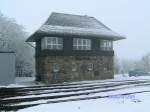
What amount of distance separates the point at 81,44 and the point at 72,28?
7.25 feet

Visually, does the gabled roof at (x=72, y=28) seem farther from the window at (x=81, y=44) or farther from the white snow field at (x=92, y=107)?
the white snow field at (x=92, y=107)

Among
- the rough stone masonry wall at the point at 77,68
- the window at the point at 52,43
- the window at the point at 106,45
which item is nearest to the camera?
the rough stone masonry wall at the point at 77,68

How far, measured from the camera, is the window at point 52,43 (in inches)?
1216

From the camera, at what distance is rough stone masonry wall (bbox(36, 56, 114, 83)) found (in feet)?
101

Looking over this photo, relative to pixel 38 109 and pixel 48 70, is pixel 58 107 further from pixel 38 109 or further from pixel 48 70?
pixel 48 70

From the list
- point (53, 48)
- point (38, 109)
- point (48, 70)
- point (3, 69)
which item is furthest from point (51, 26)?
point (38, 109)

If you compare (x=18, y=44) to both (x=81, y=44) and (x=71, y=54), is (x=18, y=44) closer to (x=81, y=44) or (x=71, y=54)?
(x=81, y=44)

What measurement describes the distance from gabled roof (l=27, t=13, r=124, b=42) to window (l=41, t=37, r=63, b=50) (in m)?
0.74

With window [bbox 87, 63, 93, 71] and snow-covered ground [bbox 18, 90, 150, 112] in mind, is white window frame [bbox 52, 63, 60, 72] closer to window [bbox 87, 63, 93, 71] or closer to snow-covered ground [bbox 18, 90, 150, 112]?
window [bbox 87, 63, 93, 71]

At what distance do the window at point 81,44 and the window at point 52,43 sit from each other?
1937 millimetres

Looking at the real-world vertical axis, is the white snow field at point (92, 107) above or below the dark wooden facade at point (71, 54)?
below

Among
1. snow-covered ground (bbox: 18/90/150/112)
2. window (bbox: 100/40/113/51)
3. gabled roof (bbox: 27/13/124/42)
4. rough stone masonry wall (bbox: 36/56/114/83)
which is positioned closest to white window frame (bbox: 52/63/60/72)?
rough stone masonry wall (bbox: 36/56/114/83)

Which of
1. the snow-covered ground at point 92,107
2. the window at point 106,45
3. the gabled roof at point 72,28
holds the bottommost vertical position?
the snow-covered ground at point 92,107

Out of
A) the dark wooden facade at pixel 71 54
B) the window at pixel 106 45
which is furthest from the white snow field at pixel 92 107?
the window at pixel 106 45
